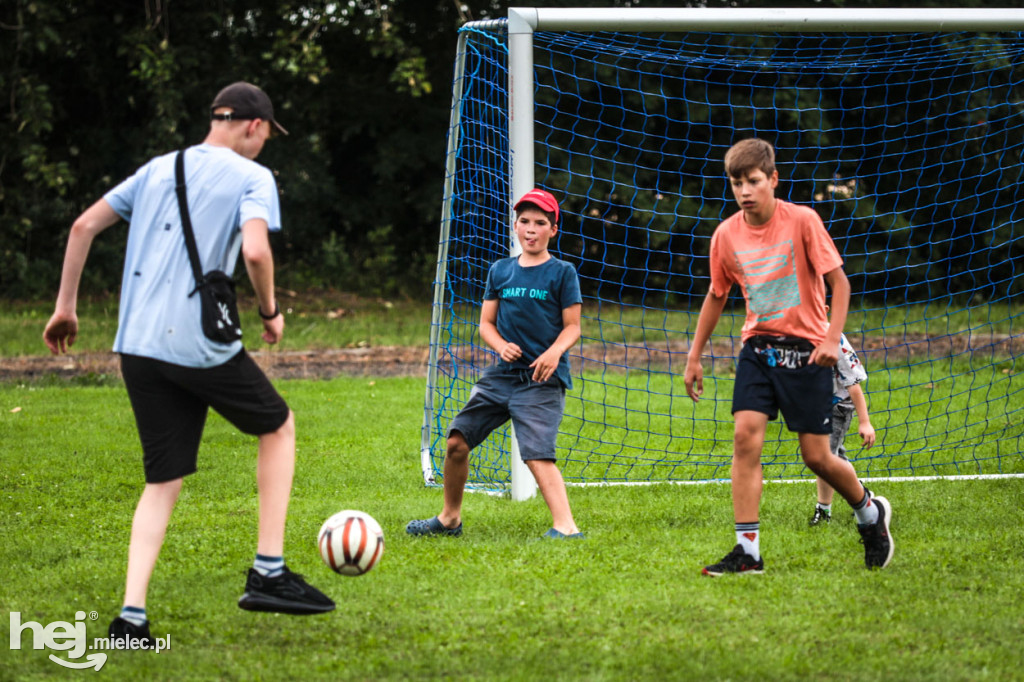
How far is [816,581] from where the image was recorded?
13.7 feet

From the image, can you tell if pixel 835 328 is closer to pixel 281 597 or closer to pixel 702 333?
pixel 702 333

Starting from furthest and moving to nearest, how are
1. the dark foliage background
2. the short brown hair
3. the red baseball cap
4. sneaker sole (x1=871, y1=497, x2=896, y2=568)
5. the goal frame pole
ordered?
the dark foliage background
the goal frame pole
the red baseball cap
sneaker sole (x1=871, y1=497, x2=896, y2=568)
the short brown hair

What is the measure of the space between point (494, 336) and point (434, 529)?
95cm

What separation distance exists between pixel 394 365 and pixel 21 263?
25.3 feet

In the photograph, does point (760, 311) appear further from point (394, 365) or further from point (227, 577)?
point (394, 365)

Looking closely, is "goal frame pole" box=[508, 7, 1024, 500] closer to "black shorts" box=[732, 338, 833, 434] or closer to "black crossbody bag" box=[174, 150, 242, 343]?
"black shorts" box=[732, 338, 833, 434]

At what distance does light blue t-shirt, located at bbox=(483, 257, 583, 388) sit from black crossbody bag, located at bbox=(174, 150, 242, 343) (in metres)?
1.69

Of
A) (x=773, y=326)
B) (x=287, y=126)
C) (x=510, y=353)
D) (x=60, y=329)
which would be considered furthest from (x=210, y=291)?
(x=287, y=126)

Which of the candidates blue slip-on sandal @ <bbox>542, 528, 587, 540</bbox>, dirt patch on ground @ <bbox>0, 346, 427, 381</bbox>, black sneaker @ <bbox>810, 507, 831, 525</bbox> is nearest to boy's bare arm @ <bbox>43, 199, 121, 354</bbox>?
A: blue slip-on sandal @ <bbox>542, 528, 587, 540</bbox>

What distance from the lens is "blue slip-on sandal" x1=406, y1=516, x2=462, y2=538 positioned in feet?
16.4

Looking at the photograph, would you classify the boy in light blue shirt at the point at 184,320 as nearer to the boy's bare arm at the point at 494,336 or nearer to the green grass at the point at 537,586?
the green grass at the point at 537,586

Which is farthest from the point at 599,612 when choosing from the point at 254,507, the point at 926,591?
the point at 254,507

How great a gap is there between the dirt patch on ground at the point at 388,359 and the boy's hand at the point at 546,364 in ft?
18.2

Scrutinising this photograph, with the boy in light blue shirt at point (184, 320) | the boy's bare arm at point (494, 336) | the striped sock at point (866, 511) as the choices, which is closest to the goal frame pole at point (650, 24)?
the boy's bare arm at point (494, 336)
